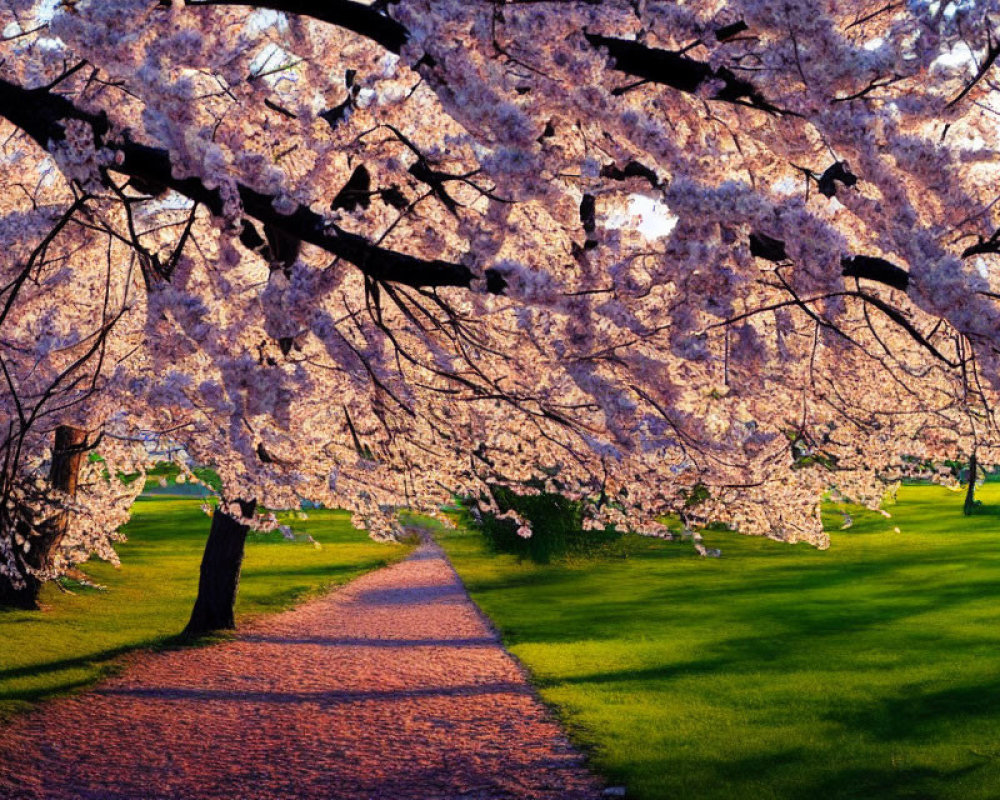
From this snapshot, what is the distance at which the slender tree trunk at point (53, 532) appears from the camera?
21797 millimetres

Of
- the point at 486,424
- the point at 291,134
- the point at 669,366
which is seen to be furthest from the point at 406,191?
the point at 486,424

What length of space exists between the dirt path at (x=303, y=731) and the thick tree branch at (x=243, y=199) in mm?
Result: 6606

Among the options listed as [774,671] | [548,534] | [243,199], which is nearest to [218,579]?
[774,671]

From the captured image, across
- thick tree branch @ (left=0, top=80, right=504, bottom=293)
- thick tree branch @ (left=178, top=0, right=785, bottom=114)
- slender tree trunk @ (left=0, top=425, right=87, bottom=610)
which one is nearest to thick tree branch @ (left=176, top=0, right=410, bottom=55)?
thick tree branch @ (left=178, top=0, right=785, bottom=114)

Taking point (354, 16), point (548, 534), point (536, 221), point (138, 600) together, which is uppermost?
point (354, 16)

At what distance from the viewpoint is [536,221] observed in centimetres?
820

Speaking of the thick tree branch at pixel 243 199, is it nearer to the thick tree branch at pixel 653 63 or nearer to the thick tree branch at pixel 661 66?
the thick tree branch at pixel 653 63

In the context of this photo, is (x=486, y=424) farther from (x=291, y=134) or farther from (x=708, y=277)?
(x=708, y=277)

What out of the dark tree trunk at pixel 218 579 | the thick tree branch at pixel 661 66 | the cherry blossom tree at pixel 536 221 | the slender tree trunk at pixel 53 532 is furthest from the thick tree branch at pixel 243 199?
the slender tree trunk at pixel 53 532

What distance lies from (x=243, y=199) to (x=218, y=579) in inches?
643

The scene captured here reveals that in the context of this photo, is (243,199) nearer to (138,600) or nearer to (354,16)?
(354,16)

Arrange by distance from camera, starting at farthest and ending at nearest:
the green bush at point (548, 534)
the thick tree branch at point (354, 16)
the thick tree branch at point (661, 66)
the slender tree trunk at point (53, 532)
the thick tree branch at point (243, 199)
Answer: the green bush at point (548, 534)
the slender tree trunk at point (53, 532)
the thick tree branch at point (243, 199)
the thick tree branch at point (354, 16)
the thick tree branch at point (661, 66)

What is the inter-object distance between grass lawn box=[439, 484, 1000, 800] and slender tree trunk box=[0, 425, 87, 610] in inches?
425

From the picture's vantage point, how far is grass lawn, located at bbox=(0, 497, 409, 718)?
16781mm
